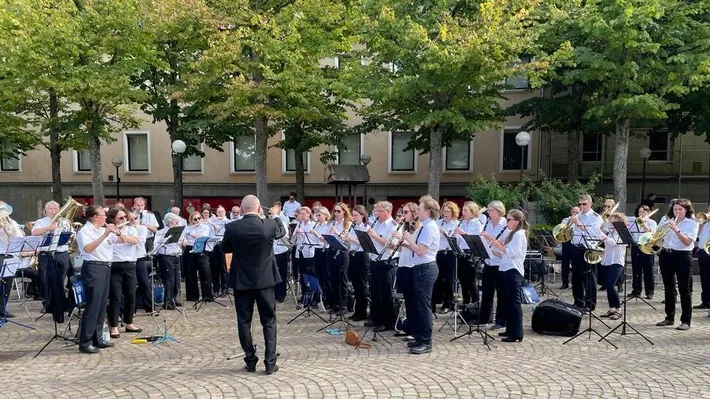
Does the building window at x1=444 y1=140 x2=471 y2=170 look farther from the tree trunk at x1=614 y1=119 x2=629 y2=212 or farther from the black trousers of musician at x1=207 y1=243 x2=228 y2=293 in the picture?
the black trousers of musician at x1=207 y1=243 x2=228 y2=293

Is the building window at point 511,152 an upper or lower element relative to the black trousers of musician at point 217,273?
upper

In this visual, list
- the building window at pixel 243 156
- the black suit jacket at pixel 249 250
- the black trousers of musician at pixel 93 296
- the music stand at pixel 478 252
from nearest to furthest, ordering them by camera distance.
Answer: the black suit jacket at pixel 249 250
the black trousers of musician at pixel 93 296
the music stand at pixel 478 252
the building window at pixel 243 156

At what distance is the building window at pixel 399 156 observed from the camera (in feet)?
96.8

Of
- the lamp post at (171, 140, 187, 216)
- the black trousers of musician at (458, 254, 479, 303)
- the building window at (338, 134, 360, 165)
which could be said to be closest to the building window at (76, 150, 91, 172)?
the lamp post at (171, 140, 187, 216)

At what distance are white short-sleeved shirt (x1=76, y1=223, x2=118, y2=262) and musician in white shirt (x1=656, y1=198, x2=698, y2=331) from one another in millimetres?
8398

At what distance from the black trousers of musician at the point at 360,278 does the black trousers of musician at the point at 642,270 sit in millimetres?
5806

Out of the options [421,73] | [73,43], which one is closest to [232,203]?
[73,43]

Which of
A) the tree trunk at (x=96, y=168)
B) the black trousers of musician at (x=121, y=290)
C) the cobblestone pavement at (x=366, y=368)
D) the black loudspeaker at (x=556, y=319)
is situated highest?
the tree trunk at (x=96, y=168)

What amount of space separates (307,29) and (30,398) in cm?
1435

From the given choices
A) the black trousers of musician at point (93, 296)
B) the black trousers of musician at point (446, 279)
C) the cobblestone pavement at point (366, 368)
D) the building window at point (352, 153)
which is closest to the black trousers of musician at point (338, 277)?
the cobblestone pavement at point (366, 368)

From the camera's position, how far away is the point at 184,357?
7.78 m

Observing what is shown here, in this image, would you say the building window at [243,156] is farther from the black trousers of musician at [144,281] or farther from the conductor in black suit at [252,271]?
the conductor in black suit at [252,271]

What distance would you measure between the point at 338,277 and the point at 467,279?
2421 millimetres

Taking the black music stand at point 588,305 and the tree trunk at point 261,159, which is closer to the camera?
the black music stand at point 588,305
